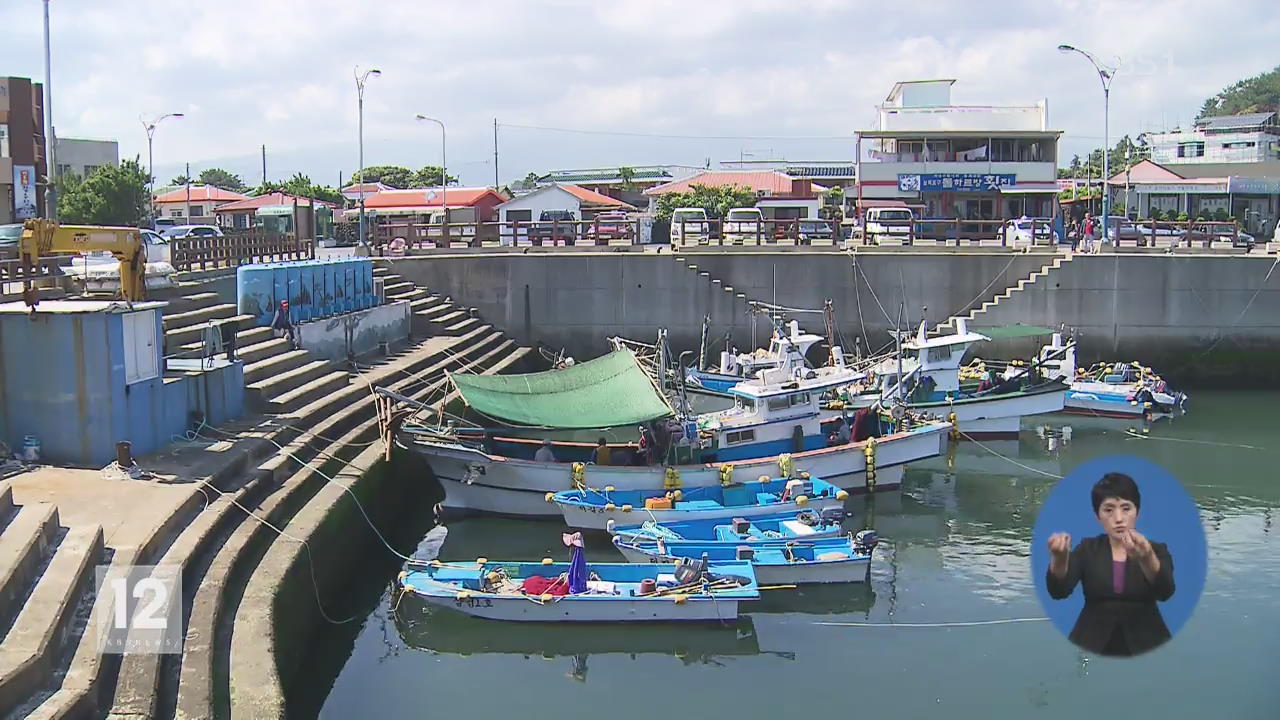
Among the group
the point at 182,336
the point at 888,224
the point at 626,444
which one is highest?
the point at 888,224

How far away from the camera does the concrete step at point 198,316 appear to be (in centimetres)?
2211

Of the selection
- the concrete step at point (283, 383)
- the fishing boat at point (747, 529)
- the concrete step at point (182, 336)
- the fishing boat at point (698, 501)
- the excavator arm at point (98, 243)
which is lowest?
the fishing boat at point (747, 529)

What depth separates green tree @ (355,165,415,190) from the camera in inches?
3888

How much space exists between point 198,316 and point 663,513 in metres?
10.2

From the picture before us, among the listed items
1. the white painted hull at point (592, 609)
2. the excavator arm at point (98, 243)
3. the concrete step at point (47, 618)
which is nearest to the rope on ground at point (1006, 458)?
the white painted hull at point (592, 609)

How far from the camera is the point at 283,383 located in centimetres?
2144

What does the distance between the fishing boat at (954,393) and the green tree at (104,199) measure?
42.5 m

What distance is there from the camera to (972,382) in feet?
98.2

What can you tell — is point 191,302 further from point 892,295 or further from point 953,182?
point 953,182

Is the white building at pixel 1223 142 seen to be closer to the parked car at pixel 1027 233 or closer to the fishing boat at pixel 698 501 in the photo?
the parked car at pixel 1027 233

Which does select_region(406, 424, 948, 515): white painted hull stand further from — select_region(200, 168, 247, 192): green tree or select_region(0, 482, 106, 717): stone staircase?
select_region(200, 168, 247, 192): green tree

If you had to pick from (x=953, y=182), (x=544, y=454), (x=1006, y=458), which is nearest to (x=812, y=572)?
(x=544, y=454)

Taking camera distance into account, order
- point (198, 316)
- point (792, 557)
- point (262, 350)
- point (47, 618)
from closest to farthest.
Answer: point (47, 618) < point (792, 557) < point (262, 350) < point (198, 316)

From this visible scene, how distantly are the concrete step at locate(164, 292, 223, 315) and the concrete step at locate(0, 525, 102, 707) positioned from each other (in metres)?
11.3
